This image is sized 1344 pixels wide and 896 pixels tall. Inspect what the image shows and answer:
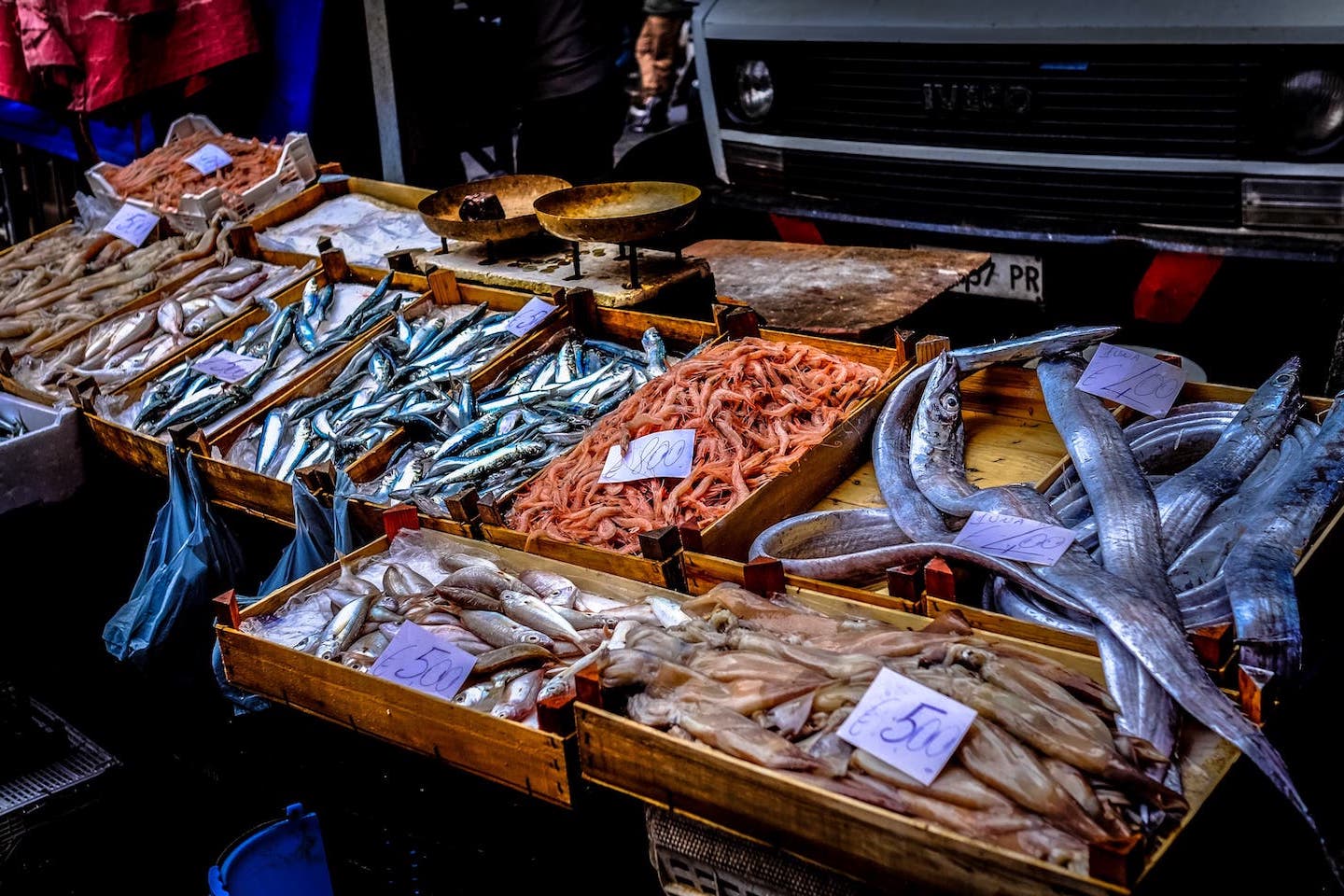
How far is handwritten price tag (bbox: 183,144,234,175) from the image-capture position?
19.8 ft

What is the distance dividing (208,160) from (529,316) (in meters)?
2.81

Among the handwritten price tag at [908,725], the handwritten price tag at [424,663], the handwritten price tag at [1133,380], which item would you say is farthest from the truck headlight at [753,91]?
the handwritten price tag at [908,725]

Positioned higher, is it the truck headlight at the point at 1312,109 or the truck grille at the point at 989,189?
the truck headlight at the point at 1312,109

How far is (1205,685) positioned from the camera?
2100 millimetres

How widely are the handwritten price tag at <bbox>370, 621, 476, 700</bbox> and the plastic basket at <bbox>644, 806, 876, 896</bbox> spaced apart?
0.53m

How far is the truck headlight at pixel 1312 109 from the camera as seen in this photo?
4.23 meters

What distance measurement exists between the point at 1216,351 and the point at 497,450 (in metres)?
3.15

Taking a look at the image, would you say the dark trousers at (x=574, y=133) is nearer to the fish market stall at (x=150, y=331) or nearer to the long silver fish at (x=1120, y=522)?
the fish market stall at (x=150, y=331)

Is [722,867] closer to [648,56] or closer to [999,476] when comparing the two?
[999,476]

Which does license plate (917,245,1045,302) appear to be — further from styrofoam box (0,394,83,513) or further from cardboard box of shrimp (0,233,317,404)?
styrofoam box (0,394,83,513)

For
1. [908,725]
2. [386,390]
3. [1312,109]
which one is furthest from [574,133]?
[908,725]

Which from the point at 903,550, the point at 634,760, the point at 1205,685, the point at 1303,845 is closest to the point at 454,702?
the point at 634,760

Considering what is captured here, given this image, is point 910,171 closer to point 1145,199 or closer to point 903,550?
point 1145,199

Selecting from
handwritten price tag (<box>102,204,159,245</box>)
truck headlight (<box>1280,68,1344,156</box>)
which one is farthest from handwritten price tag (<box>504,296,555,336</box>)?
truck headlight (<box>1280,68,1344,156</box>)
